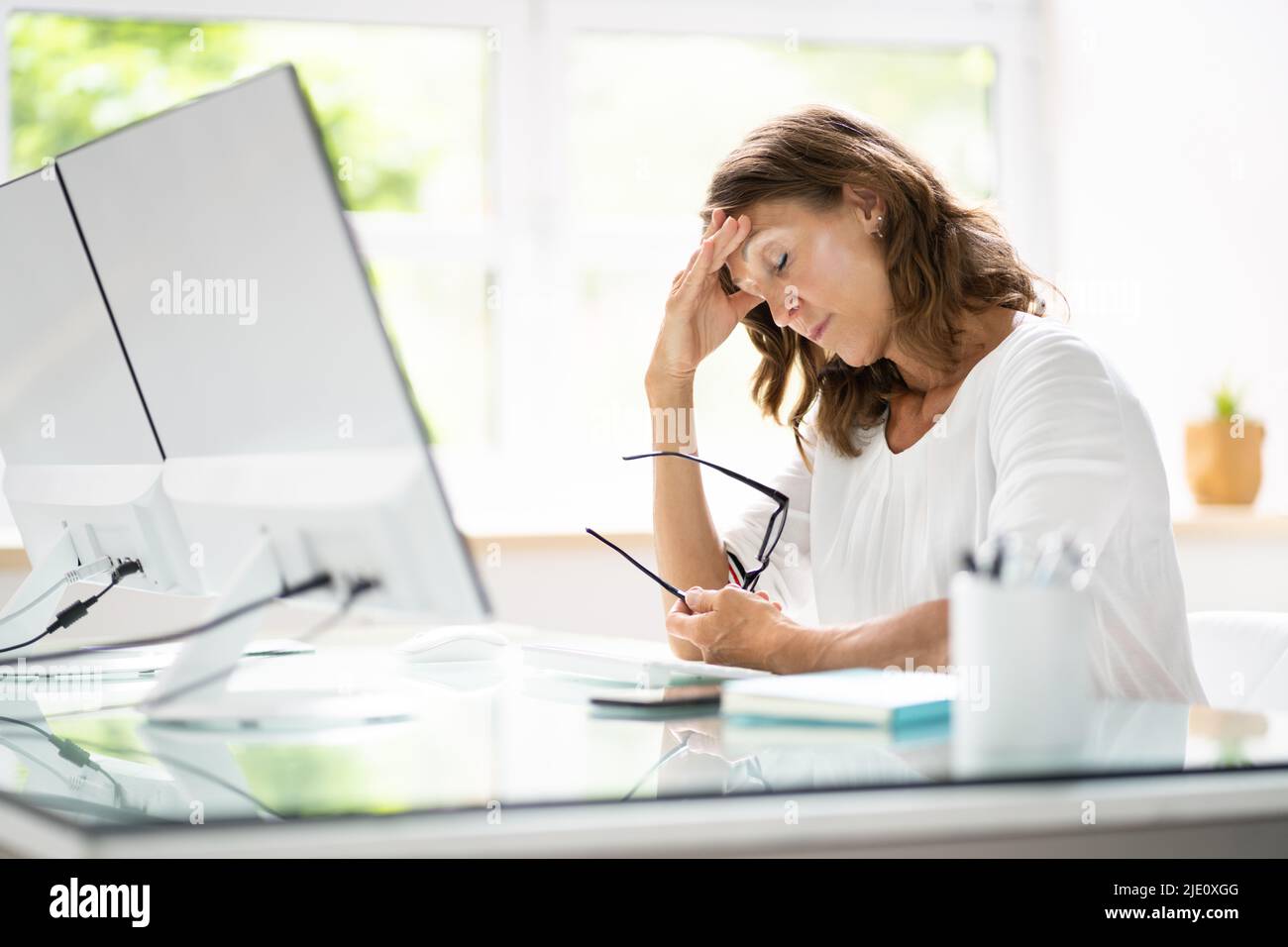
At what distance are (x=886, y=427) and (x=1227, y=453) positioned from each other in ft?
4.42

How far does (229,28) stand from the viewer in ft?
9.35

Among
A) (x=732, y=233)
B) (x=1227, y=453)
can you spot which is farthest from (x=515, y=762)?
(x=1227, y=453)

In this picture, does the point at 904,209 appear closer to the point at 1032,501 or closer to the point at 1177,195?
the point at 1032,501

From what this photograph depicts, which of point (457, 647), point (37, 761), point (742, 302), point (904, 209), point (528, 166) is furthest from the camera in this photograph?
point (528, 166)

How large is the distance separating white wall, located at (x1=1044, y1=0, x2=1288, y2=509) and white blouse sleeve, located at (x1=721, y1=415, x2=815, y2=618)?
130 centimetres

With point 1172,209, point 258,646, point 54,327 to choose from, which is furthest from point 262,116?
point 1172,209

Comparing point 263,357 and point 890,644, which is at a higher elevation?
point 263,357

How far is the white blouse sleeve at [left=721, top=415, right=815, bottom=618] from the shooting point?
179 centimetres

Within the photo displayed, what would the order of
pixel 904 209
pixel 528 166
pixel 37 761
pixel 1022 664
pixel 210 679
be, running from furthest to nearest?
pixel 528 166, pixel 904 209, pixel 210 679, pixel 37 761, pixel 1022 664

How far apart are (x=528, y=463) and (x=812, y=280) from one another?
1.51 m

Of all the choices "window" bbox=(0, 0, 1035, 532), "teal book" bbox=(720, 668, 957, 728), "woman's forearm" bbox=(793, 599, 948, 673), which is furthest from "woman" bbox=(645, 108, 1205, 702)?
"window" bbox=(0, 0, 1035, 532)

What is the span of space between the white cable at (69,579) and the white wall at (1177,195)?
2.26 metres

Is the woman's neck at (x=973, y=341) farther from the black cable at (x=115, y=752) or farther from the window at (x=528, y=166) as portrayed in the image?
the window at (x=528, y=166)

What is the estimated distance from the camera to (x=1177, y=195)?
110 inches
